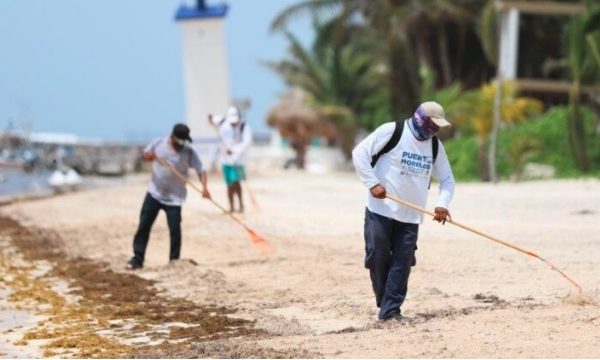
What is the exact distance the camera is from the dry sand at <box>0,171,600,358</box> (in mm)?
6633

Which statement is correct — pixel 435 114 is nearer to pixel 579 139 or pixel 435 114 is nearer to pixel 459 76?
pixel 579 139

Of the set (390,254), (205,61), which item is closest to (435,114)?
(390,254)

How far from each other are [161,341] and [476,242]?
17.5 ft

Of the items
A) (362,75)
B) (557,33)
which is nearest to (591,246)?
(557,33)

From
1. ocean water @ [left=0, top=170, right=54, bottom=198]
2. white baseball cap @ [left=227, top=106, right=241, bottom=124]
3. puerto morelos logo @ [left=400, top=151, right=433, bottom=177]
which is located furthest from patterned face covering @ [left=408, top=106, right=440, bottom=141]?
ocean water @ [left=0, top=170, right=54, bottom=198]

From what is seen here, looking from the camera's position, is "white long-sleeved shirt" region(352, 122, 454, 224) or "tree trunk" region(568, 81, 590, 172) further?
"tree trunk" region(568, 81, 590, 172)

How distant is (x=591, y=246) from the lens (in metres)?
11.0

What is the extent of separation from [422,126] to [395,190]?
1.68 feet

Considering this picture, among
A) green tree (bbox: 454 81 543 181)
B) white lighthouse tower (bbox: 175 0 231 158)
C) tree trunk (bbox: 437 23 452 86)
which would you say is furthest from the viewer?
tree trunk (bbox: 437 23 452 86)

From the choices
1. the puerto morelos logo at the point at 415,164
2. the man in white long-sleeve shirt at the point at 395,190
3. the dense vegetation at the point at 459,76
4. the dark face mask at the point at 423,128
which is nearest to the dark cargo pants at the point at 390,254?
the man in white long-sleeve shirt at the point at 395,190

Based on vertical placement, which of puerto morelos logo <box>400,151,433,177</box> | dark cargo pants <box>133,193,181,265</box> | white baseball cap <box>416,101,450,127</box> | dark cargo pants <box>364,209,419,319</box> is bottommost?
dark cargo pants <box>133,193,181,265</box>

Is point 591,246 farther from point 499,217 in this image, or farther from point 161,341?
point 161,341

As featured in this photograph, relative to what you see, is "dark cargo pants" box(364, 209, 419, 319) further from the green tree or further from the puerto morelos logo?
the green tree

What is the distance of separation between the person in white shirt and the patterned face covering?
30.1 ft
